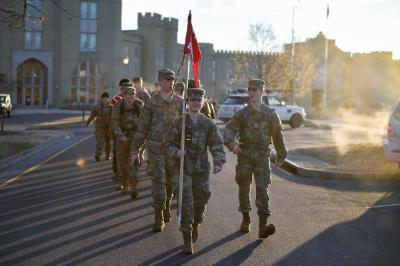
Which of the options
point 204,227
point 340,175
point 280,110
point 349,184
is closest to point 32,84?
point 280,110

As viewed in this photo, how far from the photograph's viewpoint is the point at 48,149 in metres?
18.7

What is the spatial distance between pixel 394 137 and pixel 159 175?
6325mm

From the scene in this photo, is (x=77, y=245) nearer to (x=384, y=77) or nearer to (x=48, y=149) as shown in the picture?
(x=48, y=149)

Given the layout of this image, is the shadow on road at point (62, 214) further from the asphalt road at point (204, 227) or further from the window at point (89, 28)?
the window at point (89, 28)

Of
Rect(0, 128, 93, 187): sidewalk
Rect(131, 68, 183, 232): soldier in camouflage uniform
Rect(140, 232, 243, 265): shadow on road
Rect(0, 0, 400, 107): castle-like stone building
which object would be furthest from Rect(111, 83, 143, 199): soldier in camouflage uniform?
Rect(0, 0, 400, 107): castle-like stone building

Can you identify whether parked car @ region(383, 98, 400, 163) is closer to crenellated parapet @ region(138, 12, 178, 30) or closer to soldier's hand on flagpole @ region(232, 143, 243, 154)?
soldier's hand on flagpole @ region(232, 143, 243, 154)

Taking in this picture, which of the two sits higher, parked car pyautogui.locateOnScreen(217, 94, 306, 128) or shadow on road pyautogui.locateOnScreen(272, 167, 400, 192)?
parked car pyautogui.locateOnScreen(217, 94, 306, 128)

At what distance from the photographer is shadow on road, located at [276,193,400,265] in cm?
620

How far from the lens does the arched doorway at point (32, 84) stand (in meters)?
68.9

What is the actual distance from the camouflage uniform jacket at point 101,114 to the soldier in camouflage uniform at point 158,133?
20.2 feet

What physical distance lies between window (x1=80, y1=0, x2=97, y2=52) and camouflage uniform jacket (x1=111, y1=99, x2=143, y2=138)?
203 ft

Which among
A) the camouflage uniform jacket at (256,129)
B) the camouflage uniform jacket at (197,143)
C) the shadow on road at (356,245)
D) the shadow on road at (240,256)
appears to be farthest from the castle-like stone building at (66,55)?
the shadow on road at (240,256)

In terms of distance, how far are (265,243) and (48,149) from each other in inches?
512

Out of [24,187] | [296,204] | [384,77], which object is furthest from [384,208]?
[384,77]
